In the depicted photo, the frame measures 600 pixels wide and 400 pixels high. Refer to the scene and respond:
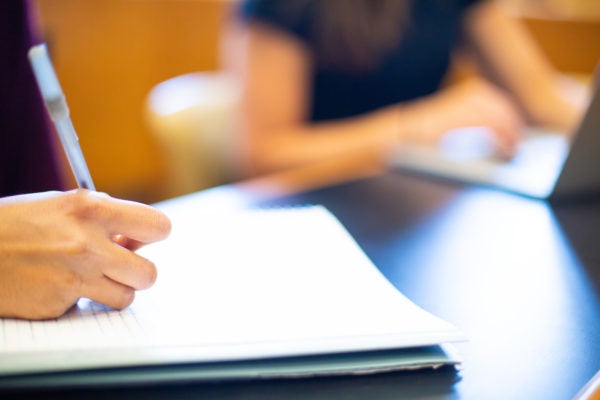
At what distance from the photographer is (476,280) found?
0.47 meters

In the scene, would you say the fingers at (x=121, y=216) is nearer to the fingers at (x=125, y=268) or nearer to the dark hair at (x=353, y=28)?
the fingers at (x=125, y=268)

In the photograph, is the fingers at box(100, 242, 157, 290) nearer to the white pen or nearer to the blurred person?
the white pen

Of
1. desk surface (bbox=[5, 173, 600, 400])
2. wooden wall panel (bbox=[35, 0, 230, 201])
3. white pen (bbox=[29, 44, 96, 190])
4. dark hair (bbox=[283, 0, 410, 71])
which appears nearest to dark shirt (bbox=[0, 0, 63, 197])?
desk surface (bbox=[5, 173, 600, 400])

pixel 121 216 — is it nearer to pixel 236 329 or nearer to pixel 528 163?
pixel 236 329

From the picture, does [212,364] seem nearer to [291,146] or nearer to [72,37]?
[291,146]

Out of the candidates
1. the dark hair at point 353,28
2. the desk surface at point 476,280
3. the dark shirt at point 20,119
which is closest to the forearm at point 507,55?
the dark hair at point 353,28

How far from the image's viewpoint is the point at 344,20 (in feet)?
3.78

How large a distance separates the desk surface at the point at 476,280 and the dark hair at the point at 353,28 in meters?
0.47

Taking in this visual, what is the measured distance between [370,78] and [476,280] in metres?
0.89

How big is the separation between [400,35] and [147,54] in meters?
1.69

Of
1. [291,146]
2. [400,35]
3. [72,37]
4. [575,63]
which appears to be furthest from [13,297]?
[72,37]

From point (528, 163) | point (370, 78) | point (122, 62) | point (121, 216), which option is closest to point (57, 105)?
point (121, 216)

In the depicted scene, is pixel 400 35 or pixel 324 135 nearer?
pixel 324 135

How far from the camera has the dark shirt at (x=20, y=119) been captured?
28.4 inches
